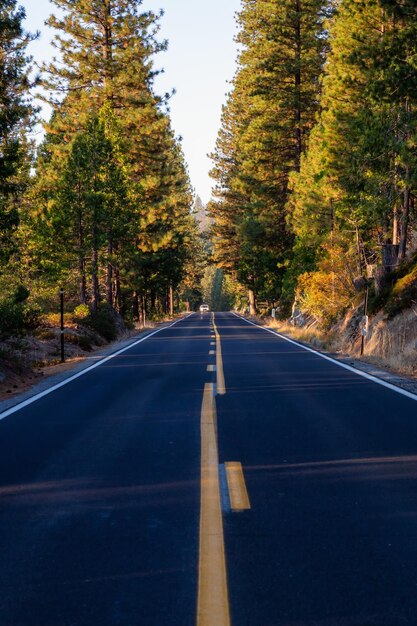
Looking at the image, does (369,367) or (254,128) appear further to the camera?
(254,128)

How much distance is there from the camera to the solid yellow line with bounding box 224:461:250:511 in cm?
538

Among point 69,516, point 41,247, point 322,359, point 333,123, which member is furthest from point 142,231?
point 69,516

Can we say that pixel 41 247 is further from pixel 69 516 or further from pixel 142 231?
pixel 69 516

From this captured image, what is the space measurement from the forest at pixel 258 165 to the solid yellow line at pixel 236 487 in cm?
1064

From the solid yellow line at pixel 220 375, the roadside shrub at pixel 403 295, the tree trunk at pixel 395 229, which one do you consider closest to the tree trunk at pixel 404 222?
the tree trunk at pixel 395 229

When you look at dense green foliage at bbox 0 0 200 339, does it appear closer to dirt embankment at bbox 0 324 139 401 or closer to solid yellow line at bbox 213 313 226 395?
dirt embankment at bbox 0 324 139 401

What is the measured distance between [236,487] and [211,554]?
1.60 m

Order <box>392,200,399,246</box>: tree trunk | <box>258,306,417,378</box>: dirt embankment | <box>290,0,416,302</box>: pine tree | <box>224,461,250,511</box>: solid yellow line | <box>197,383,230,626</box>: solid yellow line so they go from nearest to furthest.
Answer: <box>197,383,230,626</box>: solid yellow line → <box>224,461,250,511</box>: solid yellow line → <box>290,0,416,302</box>: pine tree → <box>258,306,417,378</box>: dirt embankment → <box>392,200,399,246</box>: tree trunk

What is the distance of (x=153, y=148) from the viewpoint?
1660 inches

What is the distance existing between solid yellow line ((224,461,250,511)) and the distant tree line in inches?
386

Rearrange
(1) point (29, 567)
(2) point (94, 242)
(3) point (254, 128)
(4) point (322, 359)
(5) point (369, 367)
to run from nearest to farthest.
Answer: (1) point (29, 567) → (5) point (369, 367) → (4) point (322, 359) → (2) point (94, 242) → (3) point (254, 128)

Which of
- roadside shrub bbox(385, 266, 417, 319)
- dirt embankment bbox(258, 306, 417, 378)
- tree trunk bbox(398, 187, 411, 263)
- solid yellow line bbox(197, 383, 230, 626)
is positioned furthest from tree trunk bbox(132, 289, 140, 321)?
solid yellow line bbox(197, 383, 230, 626)

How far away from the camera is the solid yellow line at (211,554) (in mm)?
3543

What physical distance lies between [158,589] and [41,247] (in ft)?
99.0
